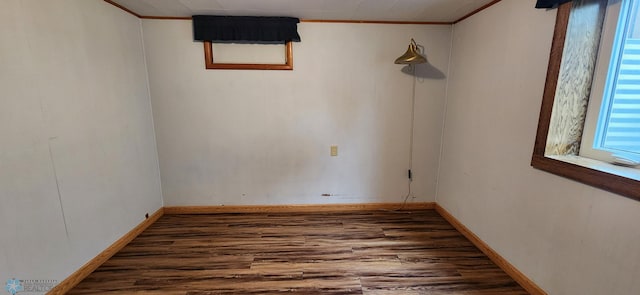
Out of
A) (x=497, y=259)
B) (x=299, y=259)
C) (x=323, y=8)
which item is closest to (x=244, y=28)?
(x=323, y=8)

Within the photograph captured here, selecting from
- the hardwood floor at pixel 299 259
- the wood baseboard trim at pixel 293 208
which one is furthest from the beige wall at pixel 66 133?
the wood baseboard trim at pixel 293 208

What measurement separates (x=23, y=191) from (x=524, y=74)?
10.7 ft

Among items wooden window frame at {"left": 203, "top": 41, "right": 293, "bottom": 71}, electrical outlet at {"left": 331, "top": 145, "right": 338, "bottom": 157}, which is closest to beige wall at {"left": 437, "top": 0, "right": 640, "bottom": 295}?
electrical outlet at {"left": 331, "top": 145, "right": 338, "bottom": 157}

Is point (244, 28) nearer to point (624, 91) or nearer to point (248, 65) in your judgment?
point (248, 65)

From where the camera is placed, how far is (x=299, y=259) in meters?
2.09

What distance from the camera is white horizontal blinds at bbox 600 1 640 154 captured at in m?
1.31

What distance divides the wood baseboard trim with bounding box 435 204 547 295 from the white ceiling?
203 cm

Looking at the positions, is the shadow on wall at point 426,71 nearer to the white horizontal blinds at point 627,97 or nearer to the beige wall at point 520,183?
the beige wall at point 520,183

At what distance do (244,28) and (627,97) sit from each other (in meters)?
2.78

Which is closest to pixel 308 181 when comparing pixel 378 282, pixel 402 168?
pixel 402 168

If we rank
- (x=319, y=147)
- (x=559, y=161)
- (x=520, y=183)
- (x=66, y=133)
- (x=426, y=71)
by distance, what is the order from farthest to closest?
1. (x=319, y=147)
2. (x=426, y=71)
3. (x=520, y=183)
4. (x=66, y=133)
5. (x=559, y=161)

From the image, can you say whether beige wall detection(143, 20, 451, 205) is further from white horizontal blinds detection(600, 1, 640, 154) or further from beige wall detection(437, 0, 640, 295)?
white horizontal blinds detection(600, 1, 640, 154)

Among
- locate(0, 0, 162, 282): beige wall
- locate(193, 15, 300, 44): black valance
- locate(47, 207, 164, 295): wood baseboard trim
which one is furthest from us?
locate(193, 15, 300, 44): black valance

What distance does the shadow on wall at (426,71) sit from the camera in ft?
8.89
